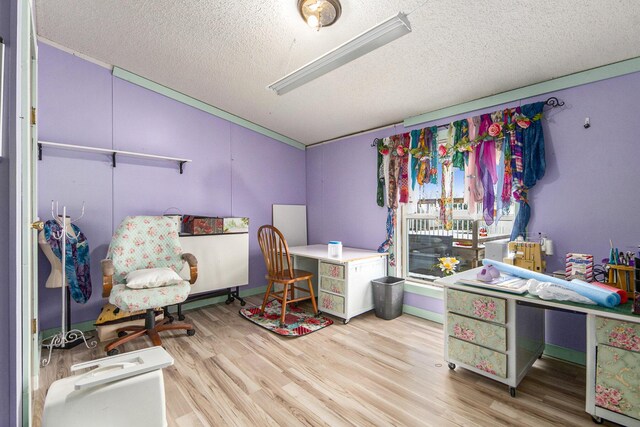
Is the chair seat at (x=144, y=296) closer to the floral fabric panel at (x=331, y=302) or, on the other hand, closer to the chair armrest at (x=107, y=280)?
the chair armrest at (x=107, y=280)

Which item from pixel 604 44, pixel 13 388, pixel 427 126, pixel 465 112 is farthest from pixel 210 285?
pixel 604 44

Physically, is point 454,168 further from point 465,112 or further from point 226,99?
point 226,99

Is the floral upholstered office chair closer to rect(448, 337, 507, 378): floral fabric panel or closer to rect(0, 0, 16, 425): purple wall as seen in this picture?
rect(0, 0, 16, 425): purple wall

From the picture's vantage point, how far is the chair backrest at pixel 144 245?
2.59 meters

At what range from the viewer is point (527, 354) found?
2053 mm

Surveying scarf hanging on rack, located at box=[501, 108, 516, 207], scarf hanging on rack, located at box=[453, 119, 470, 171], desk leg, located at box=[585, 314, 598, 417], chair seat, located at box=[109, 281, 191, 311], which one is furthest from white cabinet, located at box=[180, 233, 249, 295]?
desk leg, located at box=[585, 314, 598, 417]

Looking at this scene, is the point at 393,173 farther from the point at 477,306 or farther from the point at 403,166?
the point at 477,306

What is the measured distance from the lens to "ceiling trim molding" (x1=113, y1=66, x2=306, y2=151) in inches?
122

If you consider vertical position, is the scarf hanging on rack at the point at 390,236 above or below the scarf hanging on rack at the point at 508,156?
below

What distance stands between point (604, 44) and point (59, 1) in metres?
3.87

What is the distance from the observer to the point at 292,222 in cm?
450

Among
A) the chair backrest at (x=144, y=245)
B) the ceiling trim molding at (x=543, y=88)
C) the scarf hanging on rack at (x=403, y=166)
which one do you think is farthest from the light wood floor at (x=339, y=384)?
the ceiling trim molding at (x=543, y=88)

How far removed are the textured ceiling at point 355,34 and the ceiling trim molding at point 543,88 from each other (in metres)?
0.06

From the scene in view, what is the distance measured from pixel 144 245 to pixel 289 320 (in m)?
1.62
